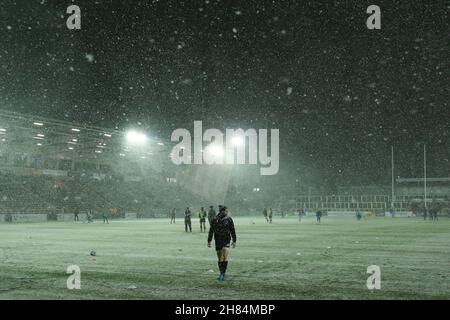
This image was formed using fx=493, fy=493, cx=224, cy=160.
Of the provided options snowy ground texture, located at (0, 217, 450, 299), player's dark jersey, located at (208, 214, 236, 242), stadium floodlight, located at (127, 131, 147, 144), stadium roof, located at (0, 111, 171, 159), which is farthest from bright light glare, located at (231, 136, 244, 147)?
player's dark jersey, located at (208, 214, 236, 242)

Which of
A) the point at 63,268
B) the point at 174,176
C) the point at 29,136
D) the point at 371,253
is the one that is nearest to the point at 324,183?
the point at 174,176

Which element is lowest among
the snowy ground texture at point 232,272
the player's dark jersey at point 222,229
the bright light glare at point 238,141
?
the snowy ground texture at point 232,272

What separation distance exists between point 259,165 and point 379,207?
23959 mm

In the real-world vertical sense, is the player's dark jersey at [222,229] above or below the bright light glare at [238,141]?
below

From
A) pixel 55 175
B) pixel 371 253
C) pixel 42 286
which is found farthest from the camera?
pixel 55 175

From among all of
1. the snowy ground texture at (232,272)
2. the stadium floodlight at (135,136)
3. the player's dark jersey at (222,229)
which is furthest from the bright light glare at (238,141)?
the player's dark jersey at (222,229)

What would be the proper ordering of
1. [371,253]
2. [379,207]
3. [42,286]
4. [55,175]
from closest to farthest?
[42,286]
[371,253]
[55,175]
[379,207]

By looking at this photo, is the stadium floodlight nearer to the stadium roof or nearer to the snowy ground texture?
the stadium roof

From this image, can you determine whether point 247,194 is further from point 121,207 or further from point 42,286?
point 42,286

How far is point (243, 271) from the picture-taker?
1321 centimetres

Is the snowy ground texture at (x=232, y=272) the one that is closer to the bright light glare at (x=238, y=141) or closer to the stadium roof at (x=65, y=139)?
the stadium roof at (x=65, y=139)

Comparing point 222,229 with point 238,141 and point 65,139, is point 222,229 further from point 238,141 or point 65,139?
point 65,139

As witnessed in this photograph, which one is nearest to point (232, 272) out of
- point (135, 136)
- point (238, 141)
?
point (135, 136)

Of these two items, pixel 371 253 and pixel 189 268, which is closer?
pixel 189 268
